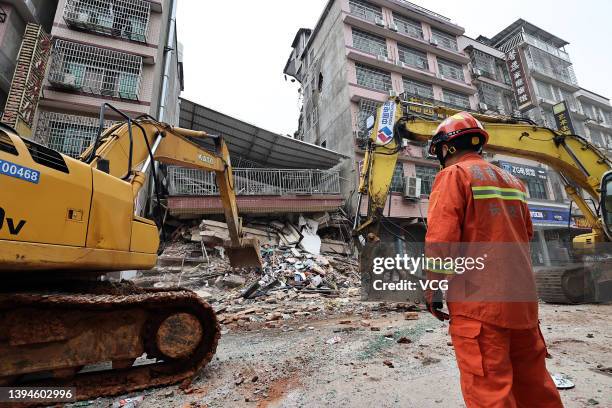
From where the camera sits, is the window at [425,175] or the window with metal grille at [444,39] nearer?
the window at [425,175]

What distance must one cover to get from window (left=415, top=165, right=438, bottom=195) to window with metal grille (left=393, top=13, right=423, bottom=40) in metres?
10.2

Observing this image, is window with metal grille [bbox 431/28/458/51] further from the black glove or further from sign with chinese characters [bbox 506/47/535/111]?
the black glove

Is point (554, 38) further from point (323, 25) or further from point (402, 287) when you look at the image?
point (402, 287)

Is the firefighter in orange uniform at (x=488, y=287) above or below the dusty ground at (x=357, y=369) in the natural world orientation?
above

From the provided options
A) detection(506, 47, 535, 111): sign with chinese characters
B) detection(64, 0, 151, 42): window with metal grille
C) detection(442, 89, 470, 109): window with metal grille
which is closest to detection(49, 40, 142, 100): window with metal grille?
detection(64, 0, 151, 42): window with metal grille

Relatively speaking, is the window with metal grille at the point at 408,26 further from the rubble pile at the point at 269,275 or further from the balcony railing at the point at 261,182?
the rubble pile at the point at 269,275

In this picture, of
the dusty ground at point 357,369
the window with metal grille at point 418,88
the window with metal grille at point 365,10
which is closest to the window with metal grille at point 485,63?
the window with metal grille at point 418,88

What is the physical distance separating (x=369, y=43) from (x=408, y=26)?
4.42 meters

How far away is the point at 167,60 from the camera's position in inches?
658

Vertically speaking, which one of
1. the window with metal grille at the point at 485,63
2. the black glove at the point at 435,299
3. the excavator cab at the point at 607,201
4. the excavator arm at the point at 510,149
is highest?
the window with metal grille at the point at 485,63

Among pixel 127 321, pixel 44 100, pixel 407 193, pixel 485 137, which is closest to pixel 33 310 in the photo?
pixel 127 321

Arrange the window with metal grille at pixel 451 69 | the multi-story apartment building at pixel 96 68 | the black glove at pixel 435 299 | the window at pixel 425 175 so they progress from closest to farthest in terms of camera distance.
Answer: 1. the black glove at pixel 435 299
2. the multi-story apartment building at pixel 96 68
3. the window at pixel 425 175
4. the window with metal grille at pixel 451 69

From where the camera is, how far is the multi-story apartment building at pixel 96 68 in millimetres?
13164

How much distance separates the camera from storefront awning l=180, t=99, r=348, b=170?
14.9m
